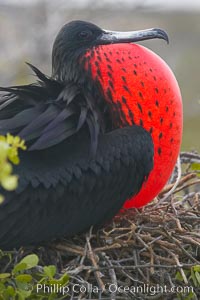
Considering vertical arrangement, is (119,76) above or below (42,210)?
above

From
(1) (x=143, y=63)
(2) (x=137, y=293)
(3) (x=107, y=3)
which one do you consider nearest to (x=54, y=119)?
(1) (x=143, y=63)

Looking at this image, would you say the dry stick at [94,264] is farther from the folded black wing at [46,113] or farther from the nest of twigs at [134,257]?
the folded black wing at [46,113]

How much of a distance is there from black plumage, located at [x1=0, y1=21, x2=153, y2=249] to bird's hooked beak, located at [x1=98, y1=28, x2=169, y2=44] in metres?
0.17

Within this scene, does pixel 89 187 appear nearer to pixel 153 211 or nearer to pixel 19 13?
pixel 153 211

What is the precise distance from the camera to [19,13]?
15.3 m

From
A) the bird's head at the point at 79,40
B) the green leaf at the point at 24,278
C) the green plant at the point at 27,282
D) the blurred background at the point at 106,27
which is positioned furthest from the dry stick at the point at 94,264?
the blurred background at the point at 106,27

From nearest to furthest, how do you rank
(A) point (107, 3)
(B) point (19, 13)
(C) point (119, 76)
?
(C) point (119, 76) → (A) point (107, 3) → (B) point (19, 13)

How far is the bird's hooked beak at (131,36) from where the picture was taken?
280 centimetres

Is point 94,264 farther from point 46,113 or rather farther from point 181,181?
point 181,181

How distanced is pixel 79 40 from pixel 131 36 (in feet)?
0.53

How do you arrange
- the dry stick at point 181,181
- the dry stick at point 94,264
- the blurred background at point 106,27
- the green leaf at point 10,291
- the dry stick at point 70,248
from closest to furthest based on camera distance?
the green leaf at point 10,291
the dry stick at point 94,264
the dry stick at point 70,248
the dry stick at point 181,181
the blurred background at point 106,27

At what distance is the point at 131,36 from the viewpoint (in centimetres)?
281

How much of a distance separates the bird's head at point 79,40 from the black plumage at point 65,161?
110 millimetres

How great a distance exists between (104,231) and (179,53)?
12877mm
